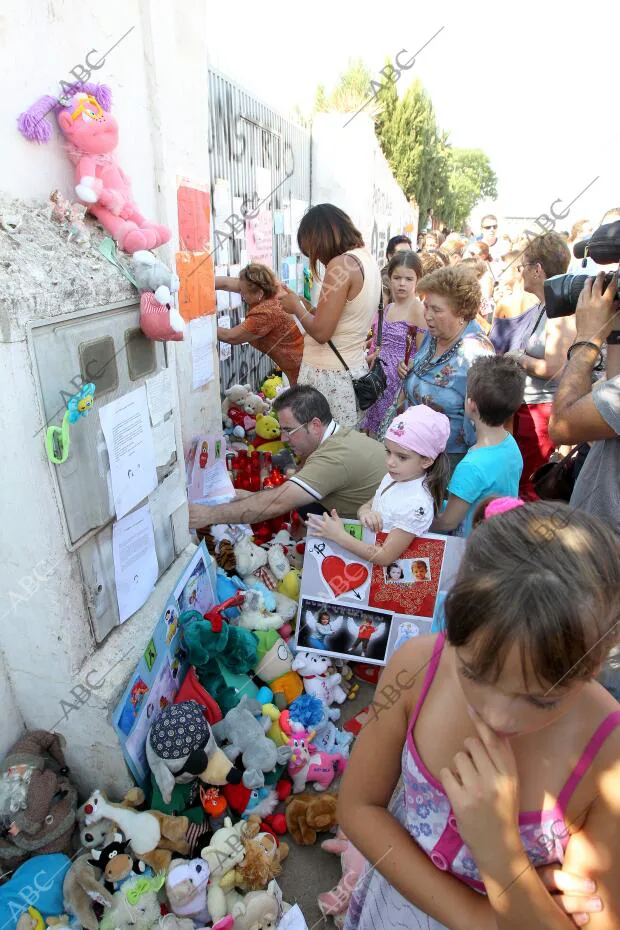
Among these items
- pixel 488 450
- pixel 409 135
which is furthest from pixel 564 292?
pixel 409 135

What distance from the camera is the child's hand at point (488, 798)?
0.88 metres

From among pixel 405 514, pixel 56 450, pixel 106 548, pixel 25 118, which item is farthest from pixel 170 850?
pixel 25 118

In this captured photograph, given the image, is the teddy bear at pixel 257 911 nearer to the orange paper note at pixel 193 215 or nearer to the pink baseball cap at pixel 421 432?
the pink baseball cap at pixel 421 432

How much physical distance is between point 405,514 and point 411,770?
4.72 feet

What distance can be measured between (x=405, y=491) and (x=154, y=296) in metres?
1.34

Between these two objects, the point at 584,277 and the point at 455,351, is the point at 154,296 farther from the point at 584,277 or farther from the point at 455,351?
the point at 455,351

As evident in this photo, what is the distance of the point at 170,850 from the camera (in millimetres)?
1797

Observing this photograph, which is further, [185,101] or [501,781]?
[185,101]

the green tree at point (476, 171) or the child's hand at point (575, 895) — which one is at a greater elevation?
the green tree at point (476, 171)

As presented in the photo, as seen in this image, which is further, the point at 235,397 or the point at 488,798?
the point at 235,397

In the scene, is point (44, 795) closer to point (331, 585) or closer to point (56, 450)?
point (56, 450)

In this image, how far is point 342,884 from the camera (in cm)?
183

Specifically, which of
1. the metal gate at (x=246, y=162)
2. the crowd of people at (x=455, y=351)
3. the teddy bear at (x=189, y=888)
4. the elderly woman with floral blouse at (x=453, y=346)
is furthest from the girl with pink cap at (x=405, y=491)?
the metal gate at (x=246, y=162)

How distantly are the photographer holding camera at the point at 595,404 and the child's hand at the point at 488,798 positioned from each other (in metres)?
1.07
